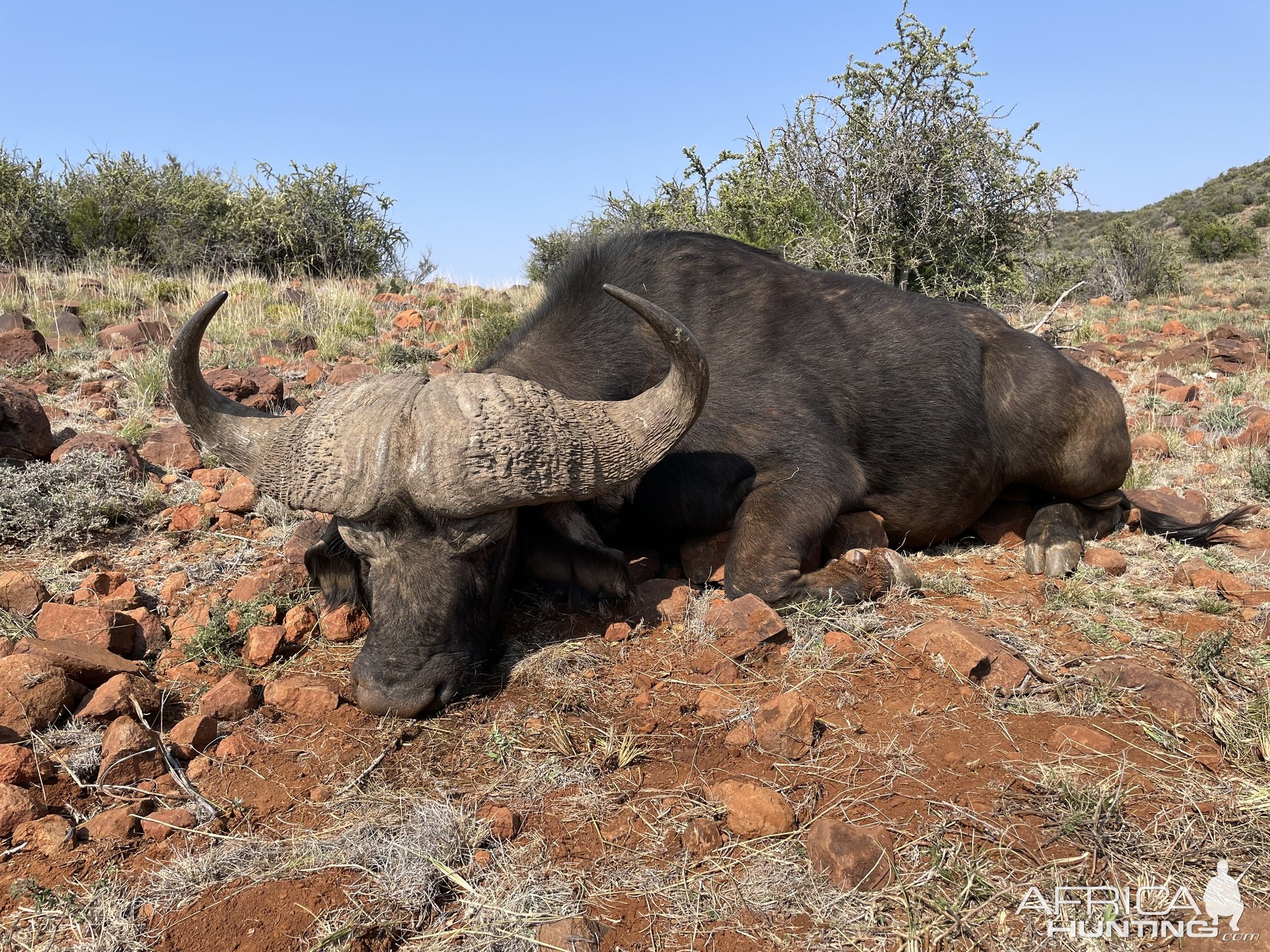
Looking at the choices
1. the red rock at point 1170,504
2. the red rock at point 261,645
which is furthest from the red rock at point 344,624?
the red rock at point 1170,504

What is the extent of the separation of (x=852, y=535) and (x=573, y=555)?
1.50 meters

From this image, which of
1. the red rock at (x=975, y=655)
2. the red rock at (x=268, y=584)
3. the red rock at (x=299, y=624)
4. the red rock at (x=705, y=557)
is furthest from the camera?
the red rock at (x=705, y=557)

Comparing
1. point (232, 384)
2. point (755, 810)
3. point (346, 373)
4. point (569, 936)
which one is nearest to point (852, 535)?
point (755, 810)

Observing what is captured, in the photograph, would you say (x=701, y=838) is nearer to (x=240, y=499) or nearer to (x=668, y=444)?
(x=668, y=444)

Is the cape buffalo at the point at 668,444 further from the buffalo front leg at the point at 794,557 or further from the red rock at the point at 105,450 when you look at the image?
the red rock at the point at 105,450

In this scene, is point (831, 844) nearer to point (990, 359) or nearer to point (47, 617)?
point (47, 617)

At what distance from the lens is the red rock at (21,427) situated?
4.72 m

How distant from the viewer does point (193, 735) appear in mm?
2555

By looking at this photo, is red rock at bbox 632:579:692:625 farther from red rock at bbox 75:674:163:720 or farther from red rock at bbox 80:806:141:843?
red rock at bbox 80:806:141:843

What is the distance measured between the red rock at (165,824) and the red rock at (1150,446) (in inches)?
229

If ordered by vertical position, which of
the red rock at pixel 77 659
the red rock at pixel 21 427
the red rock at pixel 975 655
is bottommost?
the red rock at pixel 975 655

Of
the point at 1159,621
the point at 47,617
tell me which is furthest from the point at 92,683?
the point at 1159,621

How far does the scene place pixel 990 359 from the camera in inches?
182

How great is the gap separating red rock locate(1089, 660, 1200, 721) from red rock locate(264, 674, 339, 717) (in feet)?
8.47
